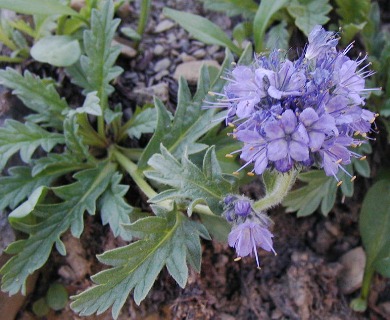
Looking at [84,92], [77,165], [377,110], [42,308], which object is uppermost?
[377,110]

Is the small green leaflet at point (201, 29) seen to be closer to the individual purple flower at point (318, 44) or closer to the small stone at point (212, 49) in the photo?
the small stone at point (212, 49)

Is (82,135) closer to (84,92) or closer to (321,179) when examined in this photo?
(84,92)

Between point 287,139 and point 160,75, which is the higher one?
point 287,139

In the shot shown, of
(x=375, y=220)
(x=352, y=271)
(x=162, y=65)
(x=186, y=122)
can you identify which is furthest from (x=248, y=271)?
(x=162, y=65)

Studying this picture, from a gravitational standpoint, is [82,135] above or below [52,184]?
above

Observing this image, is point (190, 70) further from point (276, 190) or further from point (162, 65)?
point (276, 190)

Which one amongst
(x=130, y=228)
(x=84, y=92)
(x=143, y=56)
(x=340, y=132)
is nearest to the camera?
(x=340, y=132)

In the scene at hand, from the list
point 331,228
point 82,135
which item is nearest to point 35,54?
point 82,135
